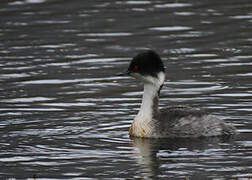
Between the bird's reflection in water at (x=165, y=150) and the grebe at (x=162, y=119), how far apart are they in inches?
6.2

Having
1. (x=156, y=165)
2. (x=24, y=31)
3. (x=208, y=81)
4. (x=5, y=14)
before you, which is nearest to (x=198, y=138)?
(x=156, y=165)

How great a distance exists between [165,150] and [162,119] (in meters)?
1.12

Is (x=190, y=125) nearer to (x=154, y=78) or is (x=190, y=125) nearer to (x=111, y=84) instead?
(x=154, y=78)

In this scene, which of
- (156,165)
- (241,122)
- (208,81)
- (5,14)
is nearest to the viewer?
(156,165)

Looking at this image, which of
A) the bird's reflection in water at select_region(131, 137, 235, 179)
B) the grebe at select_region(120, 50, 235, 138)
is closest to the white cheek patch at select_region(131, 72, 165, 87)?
the grebe at select_region(120, 50, 235, 138)

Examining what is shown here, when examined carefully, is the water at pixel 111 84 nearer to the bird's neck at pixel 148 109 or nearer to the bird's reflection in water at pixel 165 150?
the bird's reflection in water at pixel 165 150

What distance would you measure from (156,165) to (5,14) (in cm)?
1402

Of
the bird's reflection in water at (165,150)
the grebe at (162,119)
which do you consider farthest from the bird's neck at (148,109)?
the bird's reflection in water at (165,150)

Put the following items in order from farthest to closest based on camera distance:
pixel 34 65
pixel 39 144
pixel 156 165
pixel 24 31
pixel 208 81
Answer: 1. pixel 24 31
2. pixel 34 65
3. pixel 208 81
4. pixel 39 144
5. pixel 156 165

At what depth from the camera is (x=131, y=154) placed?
13695 millimetres

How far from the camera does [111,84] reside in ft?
62.0

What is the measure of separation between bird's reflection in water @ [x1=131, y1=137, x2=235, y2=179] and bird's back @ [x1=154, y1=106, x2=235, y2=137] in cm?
15

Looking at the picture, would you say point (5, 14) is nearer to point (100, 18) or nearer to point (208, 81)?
point (100, 18)

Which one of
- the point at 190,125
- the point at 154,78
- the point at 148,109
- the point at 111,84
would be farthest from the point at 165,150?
the point at 111,84
